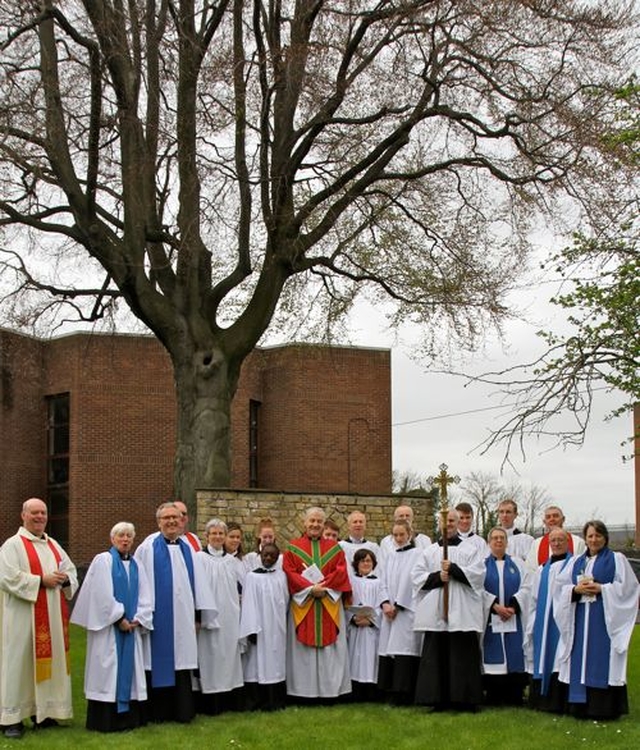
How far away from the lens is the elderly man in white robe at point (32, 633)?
11203mm

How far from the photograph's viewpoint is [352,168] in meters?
20.1

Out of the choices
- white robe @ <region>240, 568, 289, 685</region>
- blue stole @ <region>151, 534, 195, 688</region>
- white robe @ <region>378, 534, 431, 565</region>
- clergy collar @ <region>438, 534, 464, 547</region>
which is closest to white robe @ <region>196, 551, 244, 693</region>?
white robe @ <region>240, 568, 289, 685</region>

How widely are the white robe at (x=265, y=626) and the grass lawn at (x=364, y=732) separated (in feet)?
1.63

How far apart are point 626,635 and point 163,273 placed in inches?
455

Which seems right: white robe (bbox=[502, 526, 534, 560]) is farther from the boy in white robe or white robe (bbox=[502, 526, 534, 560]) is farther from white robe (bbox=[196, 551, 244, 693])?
white robe (bbox=[196, 551, 244, 693])

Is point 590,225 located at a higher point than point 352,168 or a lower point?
lower

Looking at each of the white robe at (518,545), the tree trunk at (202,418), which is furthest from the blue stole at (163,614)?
the tree trunk at (202,418)

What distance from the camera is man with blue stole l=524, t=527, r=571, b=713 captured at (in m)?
11.8

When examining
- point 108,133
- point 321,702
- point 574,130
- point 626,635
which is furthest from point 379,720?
point 108,133

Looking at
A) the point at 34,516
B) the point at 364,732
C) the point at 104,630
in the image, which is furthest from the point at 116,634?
the point at 364,732

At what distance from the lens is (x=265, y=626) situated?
12.6 m

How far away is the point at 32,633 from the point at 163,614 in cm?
127

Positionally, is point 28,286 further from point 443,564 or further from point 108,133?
point 443,564

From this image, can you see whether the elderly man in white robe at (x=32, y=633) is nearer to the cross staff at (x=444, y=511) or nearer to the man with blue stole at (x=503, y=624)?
the cross staff at (x=444, y=511)
